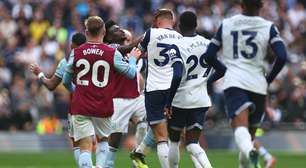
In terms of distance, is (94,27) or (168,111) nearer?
(94,27)

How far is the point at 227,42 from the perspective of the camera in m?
14.3

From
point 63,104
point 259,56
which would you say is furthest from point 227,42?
point 63,104

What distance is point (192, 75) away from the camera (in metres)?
16.3

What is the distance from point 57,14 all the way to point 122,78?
17.1 metres

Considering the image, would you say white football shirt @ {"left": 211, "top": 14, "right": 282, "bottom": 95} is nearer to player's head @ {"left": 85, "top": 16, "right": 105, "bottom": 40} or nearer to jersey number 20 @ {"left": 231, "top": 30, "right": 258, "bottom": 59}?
jersey number 20 @ {"left": 231, "top": 30, "right": 258, "bottom": 59}

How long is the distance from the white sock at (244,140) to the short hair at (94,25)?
2481mm

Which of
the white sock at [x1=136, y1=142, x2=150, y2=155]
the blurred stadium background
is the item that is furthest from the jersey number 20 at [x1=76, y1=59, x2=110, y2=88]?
the blurred stadium background

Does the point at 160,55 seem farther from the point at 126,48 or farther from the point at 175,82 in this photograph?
the point at 175,82

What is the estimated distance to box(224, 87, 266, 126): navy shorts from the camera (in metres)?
14.2

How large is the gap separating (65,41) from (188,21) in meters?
17.4

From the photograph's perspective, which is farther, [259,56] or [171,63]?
[171,63]

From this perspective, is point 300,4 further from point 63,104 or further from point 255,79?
point 255,79

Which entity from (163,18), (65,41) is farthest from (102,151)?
(65,41)

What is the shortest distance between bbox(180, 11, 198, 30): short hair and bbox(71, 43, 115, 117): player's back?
143 cm
